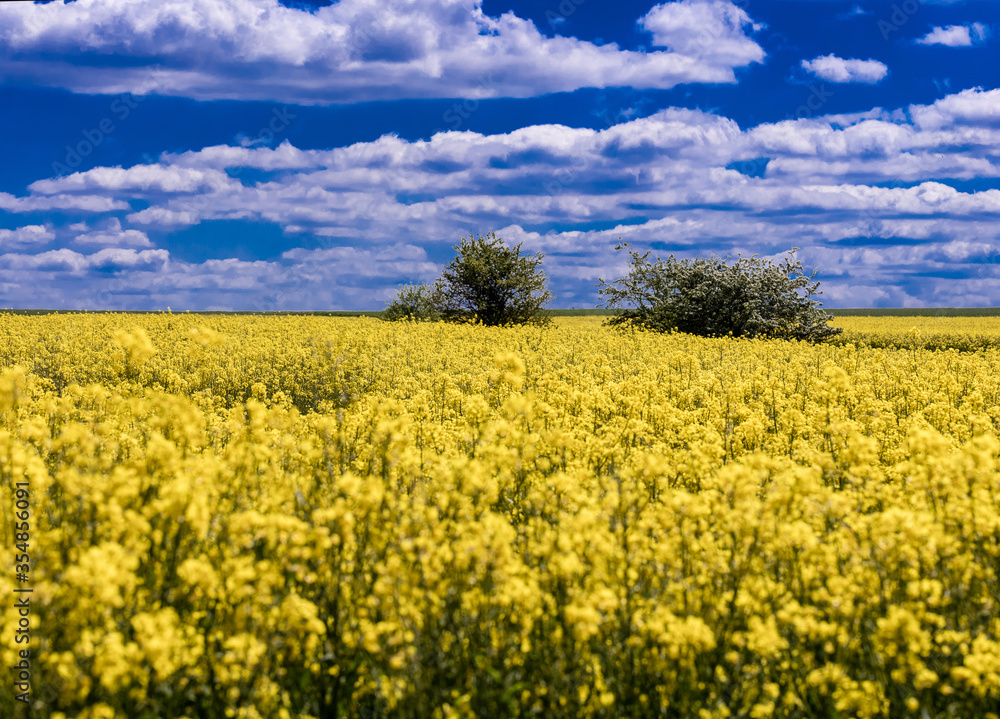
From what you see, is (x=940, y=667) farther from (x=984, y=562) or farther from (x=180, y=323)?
(x=180, y=323)

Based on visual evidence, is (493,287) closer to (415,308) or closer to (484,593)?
(415,308)

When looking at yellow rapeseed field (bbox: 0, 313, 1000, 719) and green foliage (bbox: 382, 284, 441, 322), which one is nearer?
yellow rapeseed field (bbox: 0, 313, 1000, 719)

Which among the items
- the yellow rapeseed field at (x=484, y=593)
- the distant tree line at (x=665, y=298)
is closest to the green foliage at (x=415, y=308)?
the distant tree line at (x=665, y=298)

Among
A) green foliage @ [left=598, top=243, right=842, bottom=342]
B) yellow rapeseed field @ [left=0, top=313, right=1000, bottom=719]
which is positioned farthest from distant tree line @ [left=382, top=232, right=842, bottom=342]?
yellow rapeseed field @ [left=0, top=313, right=1000, bottom=719]

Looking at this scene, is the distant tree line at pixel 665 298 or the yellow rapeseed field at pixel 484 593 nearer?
the yellow rapeseed field at pixel 484 593

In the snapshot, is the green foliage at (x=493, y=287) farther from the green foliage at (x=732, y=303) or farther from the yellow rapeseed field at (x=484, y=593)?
the yellow rapeseed field at (x=484, y=593)

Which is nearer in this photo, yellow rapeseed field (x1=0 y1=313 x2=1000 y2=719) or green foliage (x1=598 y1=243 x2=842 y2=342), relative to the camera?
yellow rapeseed field (x1=0 y1=313 x2=1000 y2=719)

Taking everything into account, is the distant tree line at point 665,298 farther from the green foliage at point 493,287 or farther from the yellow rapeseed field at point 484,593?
the yellow rapeseed field at point 484,593

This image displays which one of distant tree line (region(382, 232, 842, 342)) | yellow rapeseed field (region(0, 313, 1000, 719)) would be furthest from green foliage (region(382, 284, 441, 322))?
yellow rapeseed field (region(0, 313, 1000, 719))

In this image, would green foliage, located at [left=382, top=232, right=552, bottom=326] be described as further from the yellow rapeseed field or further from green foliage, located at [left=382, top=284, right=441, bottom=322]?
the yellow rapeseed field

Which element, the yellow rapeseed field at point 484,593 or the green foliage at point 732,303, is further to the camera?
the green foliage at point 732,303

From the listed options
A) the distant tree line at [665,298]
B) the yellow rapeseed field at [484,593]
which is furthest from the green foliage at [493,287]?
the yellow rapeseed field at [484,593]

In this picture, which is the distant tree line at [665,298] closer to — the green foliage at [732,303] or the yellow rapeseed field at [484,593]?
the green foliage at [732,303]

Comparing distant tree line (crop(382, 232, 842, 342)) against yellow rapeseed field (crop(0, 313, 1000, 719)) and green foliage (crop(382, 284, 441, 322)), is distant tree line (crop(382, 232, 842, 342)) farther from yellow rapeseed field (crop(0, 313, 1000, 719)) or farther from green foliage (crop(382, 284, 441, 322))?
yellow rapeseed field (crop(0, 313, 1000, 719))
